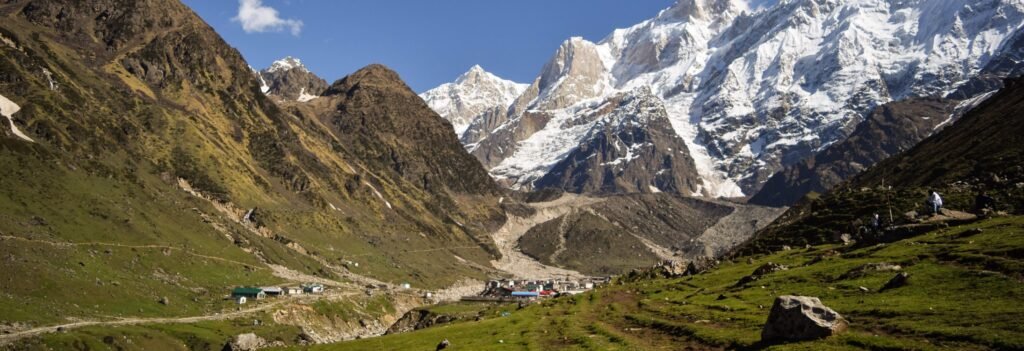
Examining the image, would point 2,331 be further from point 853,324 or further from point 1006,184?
point 1006,184

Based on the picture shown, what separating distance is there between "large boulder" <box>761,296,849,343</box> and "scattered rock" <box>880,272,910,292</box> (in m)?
13.5

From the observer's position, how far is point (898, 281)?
167 feet

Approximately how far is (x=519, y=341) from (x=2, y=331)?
9080cm

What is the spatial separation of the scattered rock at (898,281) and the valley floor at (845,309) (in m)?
0.46

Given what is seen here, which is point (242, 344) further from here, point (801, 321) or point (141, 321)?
point (801, 321)

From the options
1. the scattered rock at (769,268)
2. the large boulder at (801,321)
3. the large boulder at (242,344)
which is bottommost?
the large boulder at (242,344)

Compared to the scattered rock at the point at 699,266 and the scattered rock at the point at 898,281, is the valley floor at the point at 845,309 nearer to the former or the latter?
the scattered rock at the point at 898,281

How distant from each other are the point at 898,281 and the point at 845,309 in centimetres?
758

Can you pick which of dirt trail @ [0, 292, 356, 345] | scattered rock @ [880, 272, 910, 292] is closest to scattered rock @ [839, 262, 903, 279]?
scattered rock @ [880, 272, 910, 292]

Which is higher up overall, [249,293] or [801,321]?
[801,321]

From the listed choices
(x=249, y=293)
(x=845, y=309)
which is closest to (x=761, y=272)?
(x=845, y=309)

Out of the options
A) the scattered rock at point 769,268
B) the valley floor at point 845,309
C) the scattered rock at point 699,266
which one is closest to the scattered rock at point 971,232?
the valley floor at point 845,309

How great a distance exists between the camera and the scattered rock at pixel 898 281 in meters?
50.5

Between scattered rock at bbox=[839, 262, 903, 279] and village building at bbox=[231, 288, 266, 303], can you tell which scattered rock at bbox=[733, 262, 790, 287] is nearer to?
scattered rock at bbox=[839, 262, 903, 279]
